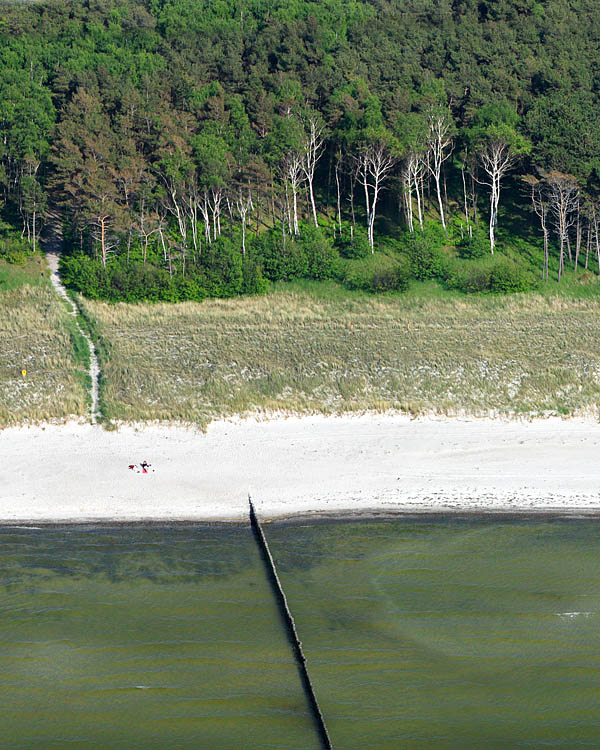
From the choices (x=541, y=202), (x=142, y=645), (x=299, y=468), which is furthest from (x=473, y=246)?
(x=142, y=645)

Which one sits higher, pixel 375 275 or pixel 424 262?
pixel 424 262

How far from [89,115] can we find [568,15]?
1938 inches

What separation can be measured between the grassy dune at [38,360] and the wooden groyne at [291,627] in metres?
9.80

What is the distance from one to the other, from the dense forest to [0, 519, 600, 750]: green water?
2852cm

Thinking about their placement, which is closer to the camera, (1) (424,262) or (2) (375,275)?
(2) (375,275)

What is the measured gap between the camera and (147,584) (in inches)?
752

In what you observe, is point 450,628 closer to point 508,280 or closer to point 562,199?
point 508,280

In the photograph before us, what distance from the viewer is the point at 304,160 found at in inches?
2247

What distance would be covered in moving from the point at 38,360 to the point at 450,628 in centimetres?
2155

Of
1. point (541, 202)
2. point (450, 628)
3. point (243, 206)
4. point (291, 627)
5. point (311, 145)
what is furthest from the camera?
point (311, 145)

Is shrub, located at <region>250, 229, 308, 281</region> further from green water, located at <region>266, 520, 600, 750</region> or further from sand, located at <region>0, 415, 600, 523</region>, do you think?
green water, located at <region>266, 520, 600, 750</region>

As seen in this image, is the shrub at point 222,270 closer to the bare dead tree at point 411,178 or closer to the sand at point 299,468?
the bare dead tree at point 411,178

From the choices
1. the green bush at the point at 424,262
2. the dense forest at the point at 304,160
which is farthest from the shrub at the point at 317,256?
the green bush at the point at 424,262

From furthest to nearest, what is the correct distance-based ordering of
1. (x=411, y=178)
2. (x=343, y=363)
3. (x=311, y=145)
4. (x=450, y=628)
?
(x=311, y=145) < (x=411, y=178) < (x=343, y=363) < (x=450, y=628)
